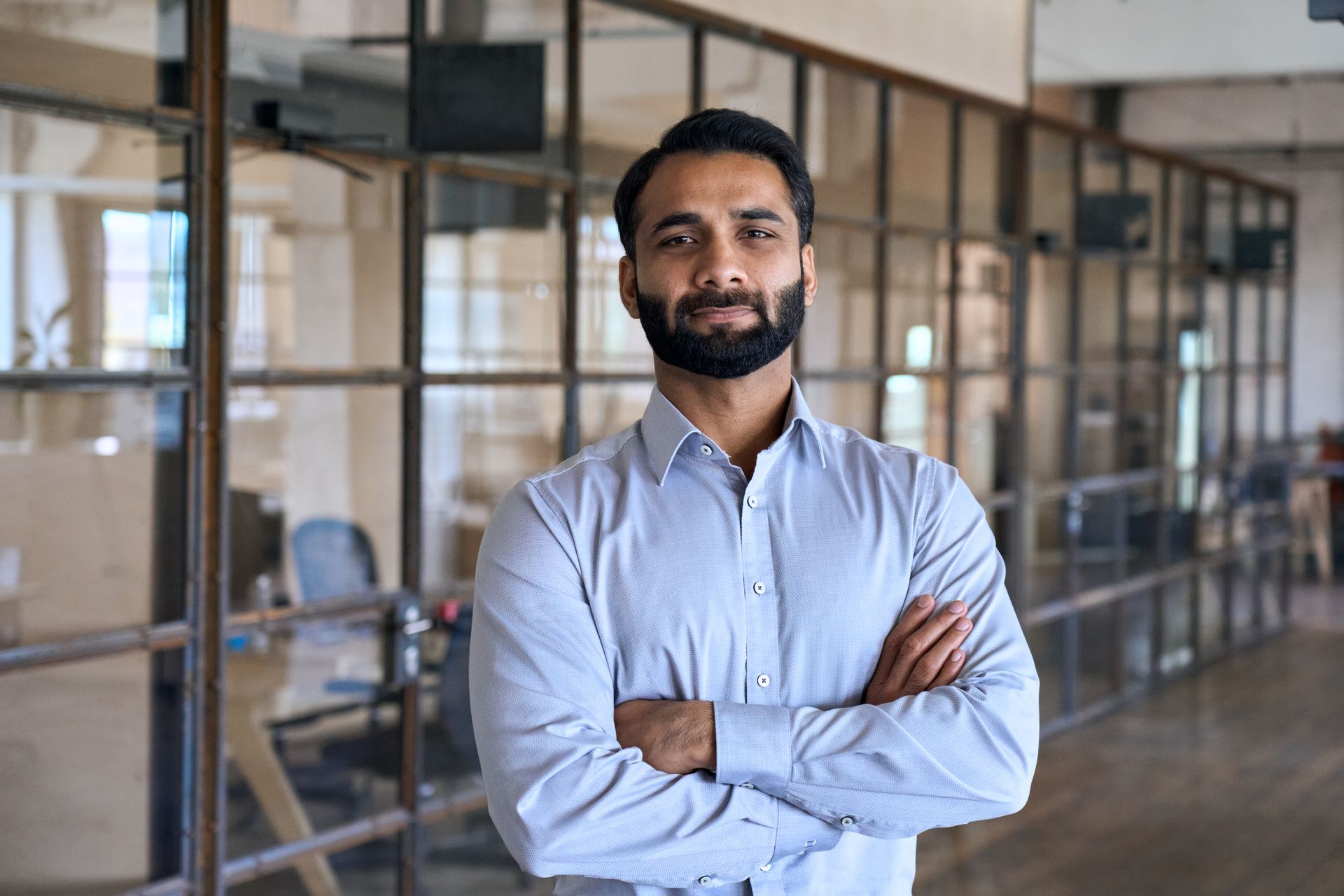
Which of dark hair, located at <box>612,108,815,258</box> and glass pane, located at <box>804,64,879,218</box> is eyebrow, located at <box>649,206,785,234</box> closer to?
dark hair, located at <box>612,108,815,258</box>

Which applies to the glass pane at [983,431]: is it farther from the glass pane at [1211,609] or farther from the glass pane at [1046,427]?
the glass pane at [1211,609]

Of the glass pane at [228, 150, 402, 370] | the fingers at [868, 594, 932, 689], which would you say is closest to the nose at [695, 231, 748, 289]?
the fingers at [868, 594, 932, 689]

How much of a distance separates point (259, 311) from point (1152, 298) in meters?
5.70

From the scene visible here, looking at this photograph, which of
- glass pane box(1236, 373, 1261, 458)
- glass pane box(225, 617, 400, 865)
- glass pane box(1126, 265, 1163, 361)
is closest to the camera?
glass pane box(225, 617, 400, 865)

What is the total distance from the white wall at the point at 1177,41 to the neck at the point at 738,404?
3.95m

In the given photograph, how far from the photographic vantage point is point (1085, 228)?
7094 mm

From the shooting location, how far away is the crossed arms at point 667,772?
156 centimetres

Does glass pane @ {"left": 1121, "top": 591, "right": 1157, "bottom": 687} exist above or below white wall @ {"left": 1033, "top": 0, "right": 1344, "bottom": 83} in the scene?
below

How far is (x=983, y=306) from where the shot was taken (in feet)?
21.3

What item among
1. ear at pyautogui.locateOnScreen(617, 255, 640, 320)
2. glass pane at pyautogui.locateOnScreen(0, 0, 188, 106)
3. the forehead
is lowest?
ear at pyautogui.locateOnScreen(617, 255, 640, 320)

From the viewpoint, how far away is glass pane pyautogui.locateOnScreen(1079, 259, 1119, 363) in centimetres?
725

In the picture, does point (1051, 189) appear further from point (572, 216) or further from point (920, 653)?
point (920, 653)

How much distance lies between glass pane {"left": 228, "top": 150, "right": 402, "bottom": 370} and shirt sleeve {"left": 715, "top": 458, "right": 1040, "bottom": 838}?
211 cm

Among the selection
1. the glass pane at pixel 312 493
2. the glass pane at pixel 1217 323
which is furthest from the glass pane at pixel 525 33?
the glass pane at pixel 1217 323
